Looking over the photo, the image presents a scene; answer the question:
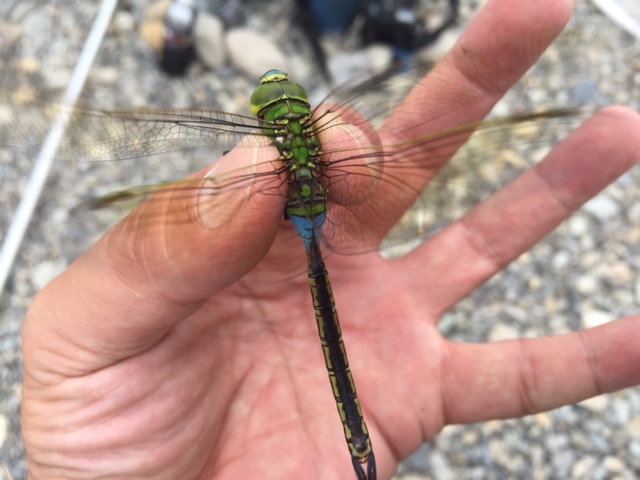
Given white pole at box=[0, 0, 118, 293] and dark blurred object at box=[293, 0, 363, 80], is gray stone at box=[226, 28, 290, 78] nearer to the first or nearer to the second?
dark blurred object at box=[293, 0, 363, 80]

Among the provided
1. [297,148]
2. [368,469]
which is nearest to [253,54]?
[297,148]

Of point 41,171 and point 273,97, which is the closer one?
point 273,97

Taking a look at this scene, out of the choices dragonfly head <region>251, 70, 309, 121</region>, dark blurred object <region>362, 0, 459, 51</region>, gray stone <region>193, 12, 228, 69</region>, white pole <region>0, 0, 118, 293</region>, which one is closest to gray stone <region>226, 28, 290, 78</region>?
gray stone <region>193, 12, 228, 69</region>

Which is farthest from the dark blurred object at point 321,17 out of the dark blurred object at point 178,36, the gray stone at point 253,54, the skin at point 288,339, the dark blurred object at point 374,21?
the skin at point 288,339

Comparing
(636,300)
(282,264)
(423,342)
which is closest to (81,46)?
(282,264)

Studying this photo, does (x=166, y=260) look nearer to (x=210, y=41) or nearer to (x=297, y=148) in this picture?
(x=297, y=148)

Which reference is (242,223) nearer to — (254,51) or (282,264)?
(282,264)
